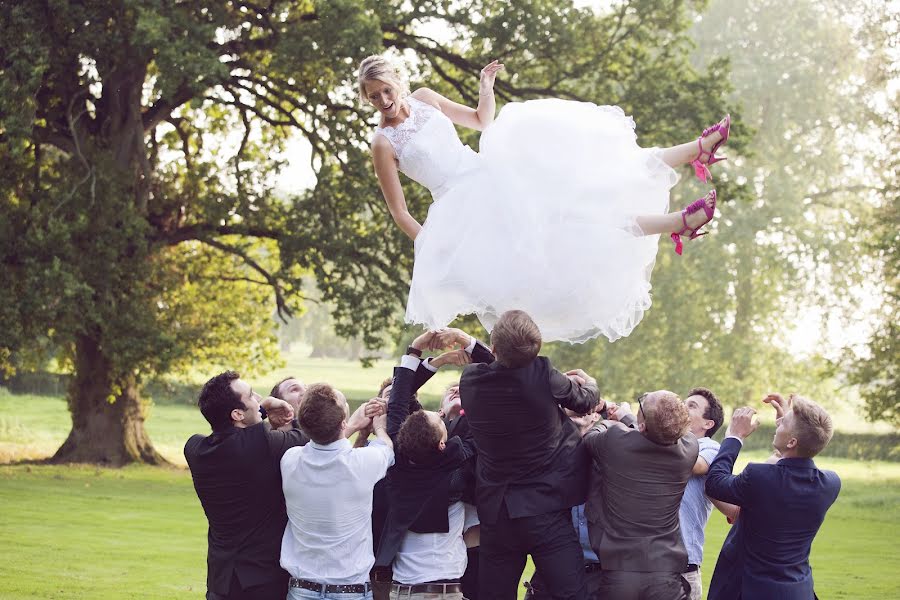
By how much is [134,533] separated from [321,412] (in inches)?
374

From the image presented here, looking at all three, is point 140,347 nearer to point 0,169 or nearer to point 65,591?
point 0,169

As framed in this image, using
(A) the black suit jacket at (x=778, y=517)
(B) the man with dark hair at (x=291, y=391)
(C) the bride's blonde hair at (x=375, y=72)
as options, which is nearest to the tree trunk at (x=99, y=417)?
(B) the man with dark hair at (x=291, y=391)

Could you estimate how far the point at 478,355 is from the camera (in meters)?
4.67

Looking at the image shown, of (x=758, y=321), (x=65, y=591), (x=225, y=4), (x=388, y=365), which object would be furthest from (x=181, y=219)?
(x=388, y=365)

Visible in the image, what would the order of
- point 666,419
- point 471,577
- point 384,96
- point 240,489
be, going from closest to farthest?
point 666,419 → point 240,489 → point 471,577 → point 384,96

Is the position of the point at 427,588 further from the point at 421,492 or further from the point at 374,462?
the point at 374,462

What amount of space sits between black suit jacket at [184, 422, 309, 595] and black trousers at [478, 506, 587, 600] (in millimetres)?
925

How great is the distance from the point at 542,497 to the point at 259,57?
49.9ft

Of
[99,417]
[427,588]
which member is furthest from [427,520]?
[99,417]

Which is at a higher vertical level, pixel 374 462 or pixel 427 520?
pixel 374 462

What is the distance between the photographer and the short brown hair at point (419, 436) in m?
4.36

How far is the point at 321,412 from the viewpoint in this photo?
167 inches

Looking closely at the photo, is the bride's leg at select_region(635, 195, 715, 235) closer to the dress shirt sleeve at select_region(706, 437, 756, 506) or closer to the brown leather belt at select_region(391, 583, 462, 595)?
the dress shirt sleeve at select_region(706, 437, 756, 506)

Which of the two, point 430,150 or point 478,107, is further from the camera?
point 478,107
